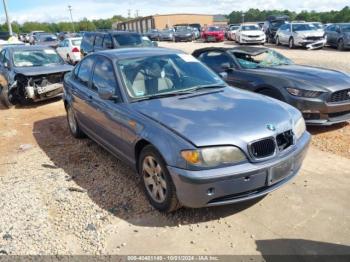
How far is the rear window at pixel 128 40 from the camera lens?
43.4ft

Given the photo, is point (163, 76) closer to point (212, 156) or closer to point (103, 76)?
point (103, 76)

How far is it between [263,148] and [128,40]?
35.4ft

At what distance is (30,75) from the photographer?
9.54m

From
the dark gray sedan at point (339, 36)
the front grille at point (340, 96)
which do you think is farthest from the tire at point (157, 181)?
the dark gray sedan at point (339, 36)

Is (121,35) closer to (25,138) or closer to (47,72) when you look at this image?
(47,72)

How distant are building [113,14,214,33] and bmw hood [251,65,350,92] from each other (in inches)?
2694

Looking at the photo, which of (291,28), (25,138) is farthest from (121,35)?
(291,28)

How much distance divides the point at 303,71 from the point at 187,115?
151 inches

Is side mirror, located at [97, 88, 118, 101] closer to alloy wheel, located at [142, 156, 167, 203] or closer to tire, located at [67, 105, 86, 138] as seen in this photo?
alloy wheel, located at [142, 156, 167, 203]

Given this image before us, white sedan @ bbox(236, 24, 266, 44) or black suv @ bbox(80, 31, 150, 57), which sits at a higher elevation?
black suv @ bbox(80, 31, 150, 57)

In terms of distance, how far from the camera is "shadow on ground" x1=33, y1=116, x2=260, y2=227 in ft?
12.7

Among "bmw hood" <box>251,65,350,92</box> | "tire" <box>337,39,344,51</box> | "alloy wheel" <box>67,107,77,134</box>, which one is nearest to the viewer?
"bmw hood" <box>251,65,350,92</box>

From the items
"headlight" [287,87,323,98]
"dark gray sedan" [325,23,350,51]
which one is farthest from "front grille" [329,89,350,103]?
"dark gray sedan" [325,23,350,51]

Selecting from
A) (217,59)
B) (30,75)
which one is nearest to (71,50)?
(30,75)
